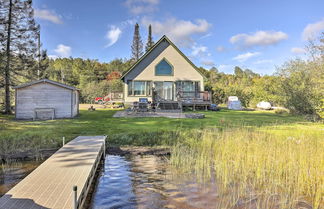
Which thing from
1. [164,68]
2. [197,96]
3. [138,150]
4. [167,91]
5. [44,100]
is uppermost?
[164,68]

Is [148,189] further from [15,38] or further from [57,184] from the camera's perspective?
[15,38]

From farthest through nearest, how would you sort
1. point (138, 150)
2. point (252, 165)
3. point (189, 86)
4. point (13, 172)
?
point (189, 86) < point (138, 150) < point (13, 172) < point (252, 165)

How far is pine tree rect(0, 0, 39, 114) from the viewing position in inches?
582

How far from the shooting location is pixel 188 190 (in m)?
4.47

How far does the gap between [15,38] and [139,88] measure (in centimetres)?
1027

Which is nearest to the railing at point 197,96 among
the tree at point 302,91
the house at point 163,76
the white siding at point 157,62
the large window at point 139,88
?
the house at point 163,76

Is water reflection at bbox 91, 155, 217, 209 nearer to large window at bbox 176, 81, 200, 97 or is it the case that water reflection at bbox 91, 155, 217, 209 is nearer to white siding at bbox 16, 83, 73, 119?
white siding at bbox 16, 83, 73, 119

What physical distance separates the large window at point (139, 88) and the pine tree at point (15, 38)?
8.15m

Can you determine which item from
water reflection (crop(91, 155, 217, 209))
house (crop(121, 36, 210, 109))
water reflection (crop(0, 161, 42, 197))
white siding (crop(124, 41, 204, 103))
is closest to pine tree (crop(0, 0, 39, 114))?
house (crop(121, 36, 210, 109))

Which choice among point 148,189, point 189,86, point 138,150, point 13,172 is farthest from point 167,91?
point 148,189

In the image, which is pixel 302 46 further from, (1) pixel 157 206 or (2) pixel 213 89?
(1) pixel 157 206

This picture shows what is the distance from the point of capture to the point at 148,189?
15.0 ft

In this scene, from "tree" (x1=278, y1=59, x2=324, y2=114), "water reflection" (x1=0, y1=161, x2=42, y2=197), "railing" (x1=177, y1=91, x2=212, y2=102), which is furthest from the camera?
"railing" (x1=177, y1=91, x2=212, y2=102)

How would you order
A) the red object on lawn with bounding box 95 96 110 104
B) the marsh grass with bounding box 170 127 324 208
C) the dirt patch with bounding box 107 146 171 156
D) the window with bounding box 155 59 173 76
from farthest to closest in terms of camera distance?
the red object on lawn with bounding box 95 96 110 104
the window with bounding box 155 59 173 76
the dirt patch with bounding box 107 146 171 156
the marsh grass with bounding box 170 127 324 208
